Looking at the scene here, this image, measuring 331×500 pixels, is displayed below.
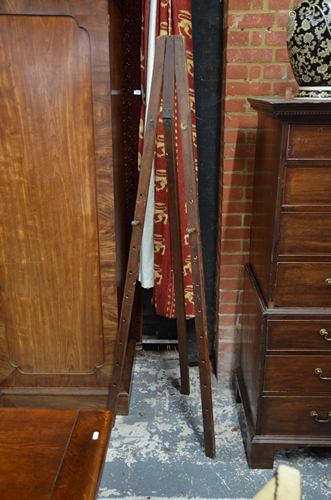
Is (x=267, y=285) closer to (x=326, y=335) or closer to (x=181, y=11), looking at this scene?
(x=326, y=335)

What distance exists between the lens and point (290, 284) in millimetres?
1747

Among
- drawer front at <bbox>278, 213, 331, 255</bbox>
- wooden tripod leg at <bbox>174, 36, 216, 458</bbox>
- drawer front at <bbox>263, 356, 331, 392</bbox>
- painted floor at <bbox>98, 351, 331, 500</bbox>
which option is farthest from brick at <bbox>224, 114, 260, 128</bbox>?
painted floor at <bbox>98, 351, 331, 500</bbox>

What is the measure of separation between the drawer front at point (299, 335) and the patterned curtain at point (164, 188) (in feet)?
2.40

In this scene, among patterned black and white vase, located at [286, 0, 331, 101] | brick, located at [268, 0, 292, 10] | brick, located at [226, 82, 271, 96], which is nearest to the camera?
patterned black and white vase, located at [286, 0, 331, 101]

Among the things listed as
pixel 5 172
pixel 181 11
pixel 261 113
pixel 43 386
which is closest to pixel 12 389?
pixel 43 386

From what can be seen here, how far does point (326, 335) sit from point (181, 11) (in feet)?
5.39

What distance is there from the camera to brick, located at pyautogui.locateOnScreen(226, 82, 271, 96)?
211 cm

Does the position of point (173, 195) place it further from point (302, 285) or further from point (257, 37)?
point (257, 37)

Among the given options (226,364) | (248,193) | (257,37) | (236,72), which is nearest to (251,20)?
(257,37)

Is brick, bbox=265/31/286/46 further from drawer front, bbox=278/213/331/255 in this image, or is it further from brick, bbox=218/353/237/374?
brick, bbox=218/353/237/374

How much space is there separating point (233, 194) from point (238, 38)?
735 mm

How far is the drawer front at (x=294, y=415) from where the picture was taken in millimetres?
1870

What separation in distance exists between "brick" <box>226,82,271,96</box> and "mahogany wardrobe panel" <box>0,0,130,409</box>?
1.86 ft

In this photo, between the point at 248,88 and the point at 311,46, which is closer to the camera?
the point at 311,46
